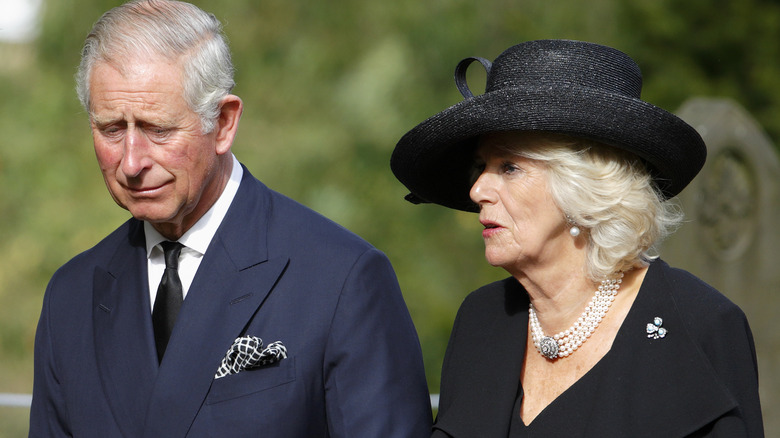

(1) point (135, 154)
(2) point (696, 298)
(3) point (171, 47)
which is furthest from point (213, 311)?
(2) point (696, 298)

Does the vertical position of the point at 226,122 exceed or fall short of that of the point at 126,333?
it exceeds it

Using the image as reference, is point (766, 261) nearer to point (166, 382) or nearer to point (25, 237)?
point (166, 382)

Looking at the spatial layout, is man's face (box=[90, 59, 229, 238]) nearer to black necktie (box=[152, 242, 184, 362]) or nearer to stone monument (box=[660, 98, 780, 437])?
black necktie (box=[152, 242, 184, 362])

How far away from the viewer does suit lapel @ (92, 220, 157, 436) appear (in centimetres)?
289

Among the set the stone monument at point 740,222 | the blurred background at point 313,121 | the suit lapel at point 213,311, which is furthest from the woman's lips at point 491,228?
the blurred background at point 313,121

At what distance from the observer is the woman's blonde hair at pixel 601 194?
288cm

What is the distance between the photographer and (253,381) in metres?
2.79

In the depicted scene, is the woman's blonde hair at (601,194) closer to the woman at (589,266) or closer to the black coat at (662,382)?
the woman at (589,266)

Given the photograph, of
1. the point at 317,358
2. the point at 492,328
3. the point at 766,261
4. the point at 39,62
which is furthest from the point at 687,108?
the point at 39,62

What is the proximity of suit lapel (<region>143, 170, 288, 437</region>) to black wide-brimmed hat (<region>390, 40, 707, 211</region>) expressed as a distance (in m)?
0.60

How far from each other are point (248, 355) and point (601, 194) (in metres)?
1.08

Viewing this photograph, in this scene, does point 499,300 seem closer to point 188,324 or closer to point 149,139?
point 188,324

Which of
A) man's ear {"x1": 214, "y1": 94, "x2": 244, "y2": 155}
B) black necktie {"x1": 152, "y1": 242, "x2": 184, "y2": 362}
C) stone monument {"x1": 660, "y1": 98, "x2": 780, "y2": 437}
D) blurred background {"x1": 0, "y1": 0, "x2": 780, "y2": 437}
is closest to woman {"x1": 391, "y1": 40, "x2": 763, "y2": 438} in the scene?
man's ear {"x1": 214, "y1": 94, "x2": 244, "y2": 155}

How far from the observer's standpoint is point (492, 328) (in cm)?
326
